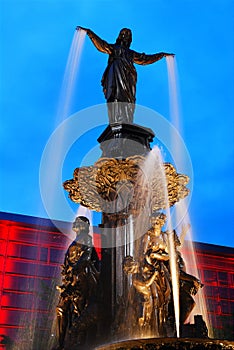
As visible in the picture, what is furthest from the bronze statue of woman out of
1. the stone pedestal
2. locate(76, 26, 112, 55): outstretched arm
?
the stone pedestal

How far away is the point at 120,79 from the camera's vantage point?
402 inches

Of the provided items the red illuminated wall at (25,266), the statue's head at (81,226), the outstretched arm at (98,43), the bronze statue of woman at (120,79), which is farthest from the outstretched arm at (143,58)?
the red illuminated wall at (25,266)

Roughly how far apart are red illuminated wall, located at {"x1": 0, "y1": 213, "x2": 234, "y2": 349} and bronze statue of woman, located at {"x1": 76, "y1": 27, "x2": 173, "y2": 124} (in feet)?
41.3

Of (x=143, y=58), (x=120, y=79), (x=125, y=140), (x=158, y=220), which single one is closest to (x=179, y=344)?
(x=158, y=220)

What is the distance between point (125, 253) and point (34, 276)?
1655 cm

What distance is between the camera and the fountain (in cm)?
756

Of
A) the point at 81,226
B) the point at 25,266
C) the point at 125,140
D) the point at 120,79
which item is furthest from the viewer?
the point at 25,266

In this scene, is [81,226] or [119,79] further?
[119,79]

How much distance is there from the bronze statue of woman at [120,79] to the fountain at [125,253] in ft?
0.08

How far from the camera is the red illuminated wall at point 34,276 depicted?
22.2 metres

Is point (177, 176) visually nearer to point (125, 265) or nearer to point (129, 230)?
point (129, 230)

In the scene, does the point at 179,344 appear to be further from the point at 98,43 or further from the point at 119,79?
the point at 98,43

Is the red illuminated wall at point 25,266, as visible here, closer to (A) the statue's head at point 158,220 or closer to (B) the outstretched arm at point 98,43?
(B) the outstretched arm at point 98,43

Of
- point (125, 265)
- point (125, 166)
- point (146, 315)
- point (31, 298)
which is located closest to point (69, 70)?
point (125, 166)
